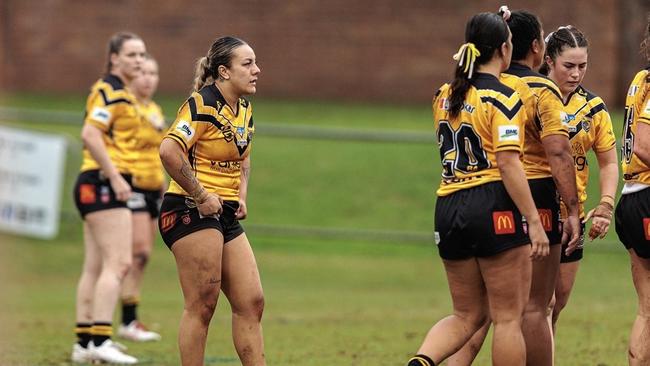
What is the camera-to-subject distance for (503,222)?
6.76 m

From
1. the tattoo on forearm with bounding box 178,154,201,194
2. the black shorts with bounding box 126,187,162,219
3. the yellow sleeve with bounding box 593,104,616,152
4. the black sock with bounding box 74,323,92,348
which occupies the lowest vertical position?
the black sock with bounding box 74,323,92,348

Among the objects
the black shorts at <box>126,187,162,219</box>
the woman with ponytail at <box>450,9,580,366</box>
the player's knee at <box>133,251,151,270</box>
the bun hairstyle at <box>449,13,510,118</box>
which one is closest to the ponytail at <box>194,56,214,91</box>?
the bun hairstyle at <box>449,13,510,118</box>

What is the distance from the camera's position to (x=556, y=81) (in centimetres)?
775

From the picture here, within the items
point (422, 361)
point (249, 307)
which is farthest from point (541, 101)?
point (249, 307)

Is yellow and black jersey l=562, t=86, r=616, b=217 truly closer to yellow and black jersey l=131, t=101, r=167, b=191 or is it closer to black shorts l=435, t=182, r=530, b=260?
black shorts l=435, t=182, r=530, b=260

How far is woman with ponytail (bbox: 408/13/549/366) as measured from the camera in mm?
6695

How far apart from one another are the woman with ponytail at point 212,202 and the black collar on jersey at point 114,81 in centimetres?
273

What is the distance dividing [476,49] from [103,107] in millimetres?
4159

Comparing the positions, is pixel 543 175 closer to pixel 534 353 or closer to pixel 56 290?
pixel 534 353

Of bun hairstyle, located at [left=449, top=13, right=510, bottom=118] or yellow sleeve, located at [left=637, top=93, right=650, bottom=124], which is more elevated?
bun hairstyle, located at [left=449, top=13, right=510, bottom=118]

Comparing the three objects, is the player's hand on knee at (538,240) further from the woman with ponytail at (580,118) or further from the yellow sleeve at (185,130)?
the yellow sleeve at (185,130)

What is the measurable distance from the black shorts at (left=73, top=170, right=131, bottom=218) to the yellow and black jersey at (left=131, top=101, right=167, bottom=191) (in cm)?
76

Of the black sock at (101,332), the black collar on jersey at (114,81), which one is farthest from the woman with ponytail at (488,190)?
the black collar on jersey at (114,81)

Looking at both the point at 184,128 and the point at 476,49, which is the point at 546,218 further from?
the point at 184,128
